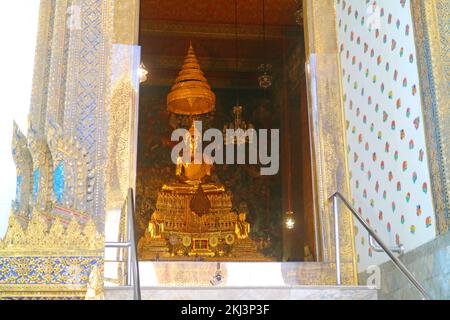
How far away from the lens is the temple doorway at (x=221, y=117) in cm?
1070

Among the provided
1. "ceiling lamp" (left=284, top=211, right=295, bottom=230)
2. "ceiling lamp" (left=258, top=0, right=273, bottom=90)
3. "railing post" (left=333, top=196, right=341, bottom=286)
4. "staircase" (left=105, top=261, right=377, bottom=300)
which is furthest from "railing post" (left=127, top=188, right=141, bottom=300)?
"ceiling lamp" (left=258, top=0, right=273, bottom=90)

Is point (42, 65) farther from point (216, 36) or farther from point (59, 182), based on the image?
point (216, 36)

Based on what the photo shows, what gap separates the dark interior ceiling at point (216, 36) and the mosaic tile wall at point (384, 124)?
3087 mm

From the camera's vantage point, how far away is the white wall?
6.26 meters

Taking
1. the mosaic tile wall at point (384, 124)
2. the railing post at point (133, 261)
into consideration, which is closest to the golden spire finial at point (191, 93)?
the mosaic tile wall at point (384, 124)

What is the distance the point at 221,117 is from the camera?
473 inches

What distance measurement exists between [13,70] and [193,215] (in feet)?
18.1

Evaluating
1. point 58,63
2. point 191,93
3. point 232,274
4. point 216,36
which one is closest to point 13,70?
point 58,63

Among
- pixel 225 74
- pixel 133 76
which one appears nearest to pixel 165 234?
pixel 225 74

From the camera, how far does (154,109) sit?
1185cm

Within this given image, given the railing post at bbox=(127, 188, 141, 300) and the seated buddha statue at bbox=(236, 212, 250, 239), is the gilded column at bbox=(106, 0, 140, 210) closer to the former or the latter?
the railing post at bbox=(127, 188, 141, 300)

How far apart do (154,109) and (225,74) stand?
1317mm

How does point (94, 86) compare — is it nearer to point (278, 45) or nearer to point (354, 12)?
point (354, 12)

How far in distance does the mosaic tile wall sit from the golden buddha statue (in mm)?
3101
